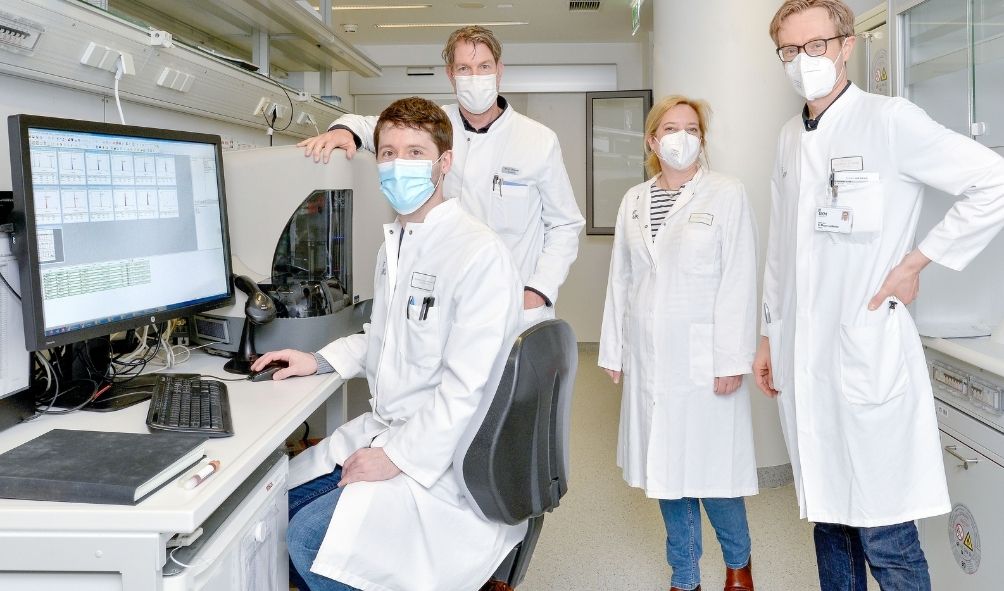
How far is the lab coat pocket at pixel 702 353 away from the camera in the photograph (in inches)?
79.4

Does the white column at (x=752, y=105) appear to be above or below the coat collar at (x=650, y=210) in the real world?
above

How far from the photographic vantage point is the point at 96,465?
104 cm

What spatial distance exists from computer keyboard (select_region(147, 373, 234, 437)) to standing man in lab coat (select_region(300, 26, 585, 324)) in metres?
0.83

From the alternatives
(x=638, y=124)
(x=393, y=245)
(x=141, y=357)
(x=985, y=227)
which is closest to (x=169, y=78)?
(x=141, y=357)

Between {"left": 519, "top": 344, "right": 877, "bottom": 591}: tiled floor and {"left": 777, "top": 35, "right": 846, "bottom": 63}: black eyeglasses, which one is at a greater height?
{"left": 777, "top": 35, "right": 846, "bottom": 63}: black eyeglasses

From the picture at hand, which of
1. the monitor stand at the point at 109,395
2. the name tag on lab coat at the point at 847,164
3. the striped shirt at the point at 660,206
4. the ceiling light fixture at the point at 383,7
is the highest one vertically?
the ceiling light fixture at the point at 383,7

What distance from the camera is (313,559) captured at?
52.3 inches

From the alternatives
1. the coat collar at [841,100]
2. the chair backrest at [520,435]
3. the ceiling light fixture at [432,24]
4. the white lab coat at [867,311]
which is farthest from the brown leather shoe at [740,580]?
the ceiling light fixture at [432,24]

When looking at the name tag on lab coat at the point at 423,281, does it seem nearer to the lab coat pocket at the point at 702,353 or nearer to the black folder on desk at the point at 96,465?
the black folder on desk at the point at 96,465

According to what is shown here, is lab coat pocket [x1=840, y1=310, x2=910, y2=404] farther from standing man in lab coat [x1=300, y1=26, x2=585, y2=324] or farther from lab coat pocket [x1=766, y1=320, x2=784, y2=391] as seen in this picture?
standing man in lab coat [x1=300, y1=26, x2=585, y2=324]

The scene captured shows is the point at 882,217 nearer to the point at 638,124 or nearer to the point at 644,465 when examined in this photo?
the point at 644,465

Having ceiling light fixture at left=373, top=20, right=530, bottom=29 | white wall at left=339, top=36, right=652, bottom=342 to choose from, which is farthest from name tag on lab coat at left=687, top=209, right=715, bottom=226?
white wall at left=339, top=36, right=652, bottom=342

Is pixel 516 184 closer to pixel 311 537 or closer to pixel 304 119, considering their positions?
pixel 311 537

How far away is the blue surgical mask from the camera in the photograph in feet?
5.15
